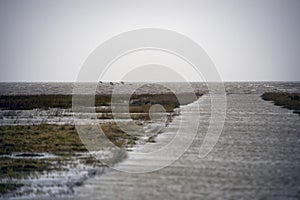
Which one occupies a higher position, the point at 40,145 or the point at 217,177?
the point at 40,145

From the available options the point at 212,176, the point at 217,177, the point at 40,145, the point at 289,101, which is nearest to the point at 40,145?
the point at 40,145

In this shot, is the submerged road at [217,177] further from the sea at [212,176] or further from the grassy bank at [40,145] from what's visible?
the grassy bank at [40,145]

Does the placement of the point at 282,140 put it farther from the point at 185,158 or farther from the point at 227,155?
the point at 185,158

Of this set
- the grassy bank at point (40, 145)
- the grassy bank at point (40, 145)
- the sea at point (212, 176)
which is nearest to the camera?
A: the sea at point (212, 176)

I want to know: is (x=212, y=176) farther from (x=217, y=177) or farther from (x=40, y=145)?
(x=40, y=145)

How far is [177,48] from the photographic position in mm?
76188

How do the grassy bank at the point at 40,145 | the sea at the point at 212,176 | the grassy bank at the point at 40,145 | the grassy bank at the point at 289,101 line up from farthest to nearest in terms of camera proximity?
the grassy bank at the point at 289,101 → the grassy bank at the point at 40,145 → the grassy bank at the point at 40,145 → the sea at the point at 212,176

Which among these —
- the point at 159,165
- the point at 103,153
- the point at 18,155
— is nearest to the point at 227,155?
the point at 159,165

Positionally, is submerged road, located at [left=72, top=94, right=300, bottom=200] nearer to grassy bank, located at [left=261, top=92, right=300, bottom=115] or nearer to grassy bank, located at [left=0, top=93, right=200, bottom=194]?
→ grassy bank, located at [left=0, top=93, right=200, bottom=194]

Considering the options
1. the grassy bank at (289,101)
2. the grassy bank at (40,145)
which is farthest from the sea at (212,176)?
the grassy bank at (289,101)

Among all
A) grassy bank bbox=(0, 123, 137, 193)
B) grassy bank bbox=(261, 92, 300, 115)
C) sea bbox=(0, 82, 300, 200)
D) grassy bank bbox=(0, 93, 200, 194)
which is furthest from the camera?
grassy bank bbox=(261, 92, 300, 115)

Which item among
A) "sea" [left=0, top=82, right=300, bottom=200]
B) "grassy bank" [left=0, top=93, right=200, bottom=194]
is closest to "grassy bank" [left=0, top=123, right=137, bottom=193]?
"grassy bank" [left=0, top=93, right=200, bottom=194]

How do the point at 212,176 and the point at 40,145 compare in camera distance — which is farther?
the point at 40,145

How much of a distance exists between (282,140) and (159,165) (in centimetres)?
1177
